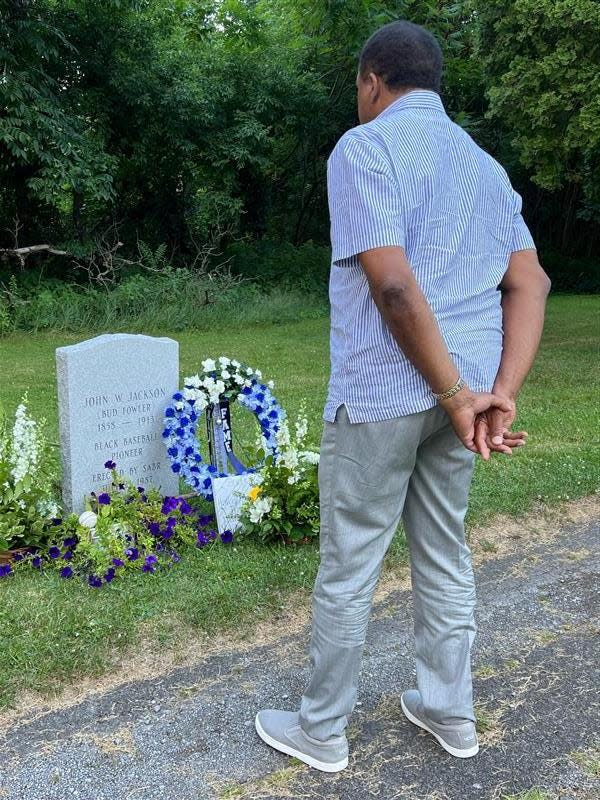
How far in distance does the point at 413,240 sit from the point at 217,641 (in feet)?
6.74

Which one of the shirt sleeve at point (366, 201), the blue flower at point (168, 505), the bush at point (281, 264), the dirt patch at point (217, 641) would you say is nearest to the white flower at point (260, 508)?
the blue flower at point (168, 505)

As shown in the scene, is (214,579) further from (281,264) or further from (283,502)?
(281,264)

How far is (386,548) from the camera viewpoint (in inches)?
88.4

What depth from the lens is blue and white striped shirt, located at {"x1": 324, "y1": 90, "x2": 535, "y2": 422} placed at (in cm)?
197

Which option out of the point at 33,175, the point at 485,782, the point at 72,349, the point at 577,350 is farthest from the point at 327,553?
the point at 33,175

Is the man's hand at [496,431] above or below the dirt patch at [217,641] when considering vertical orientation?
above

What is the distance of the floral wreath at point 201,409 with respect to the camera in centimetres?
443

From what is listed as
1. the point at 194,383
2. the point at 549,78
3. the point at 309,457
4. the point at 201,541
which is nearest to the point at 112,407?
the point at 194,383

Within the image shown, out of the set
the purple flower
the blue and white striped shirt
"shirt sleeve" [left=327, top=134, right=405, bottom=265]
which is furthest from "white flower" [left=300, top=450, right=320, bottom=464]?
"shirt sleeve" [left=327, top=134, right=405, bottom=265]

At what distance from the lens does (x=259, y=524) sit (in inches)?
165

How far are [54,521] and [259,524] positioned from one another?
3.76ft

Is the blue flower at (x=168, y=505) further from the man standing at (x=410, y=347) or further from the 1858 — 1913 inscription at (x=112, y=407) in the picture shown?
the man standing at (x=410, y=347)

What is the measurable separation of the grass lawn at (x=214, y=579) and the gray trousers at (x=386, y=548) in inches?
45.0

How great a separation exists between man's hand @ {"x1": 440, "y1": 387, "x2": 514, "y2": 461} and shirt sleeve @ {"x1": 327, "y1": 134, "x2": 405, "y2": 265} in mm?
440
